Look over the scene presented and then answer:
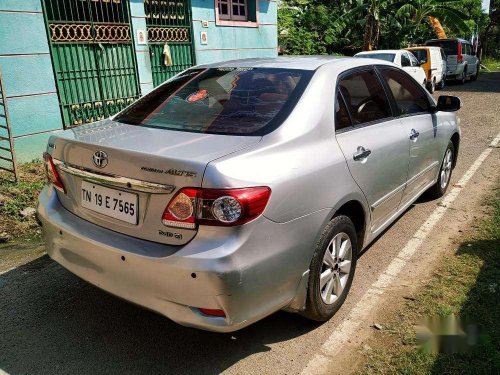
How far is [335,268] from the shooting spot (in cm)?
288

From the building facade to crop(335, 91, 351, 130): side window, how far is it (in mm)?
4263

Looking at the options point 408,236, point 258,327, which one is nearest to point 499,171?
point 408,236

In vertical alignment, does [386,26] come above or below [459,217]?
above

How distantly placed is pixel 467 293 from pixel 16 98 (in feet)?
20.7

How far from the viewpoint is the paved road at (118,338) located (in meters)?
2.56

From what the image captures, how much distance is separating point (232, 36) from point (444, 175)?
6.73 meters

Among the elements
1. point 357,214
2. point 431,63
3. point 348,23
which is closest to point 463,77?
point 431,63

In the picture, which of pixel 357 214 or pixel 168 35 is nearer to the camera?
pixel 357 214

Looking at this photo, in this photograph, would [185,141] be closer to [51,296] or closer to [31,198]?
[51,296]

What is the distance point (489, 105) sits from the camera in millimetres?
12664

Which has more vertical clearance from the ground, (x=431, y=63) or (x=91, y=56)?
(x=91, y=56)

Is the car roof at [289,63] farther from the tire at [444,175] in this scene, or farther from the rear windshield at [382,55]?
the rear windshield at [382,55]

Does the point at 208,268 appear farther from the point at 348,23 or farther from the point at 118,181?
the point at 348,23

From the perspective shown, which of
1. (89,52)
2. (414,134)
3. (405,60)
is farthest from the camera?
(405,60)
